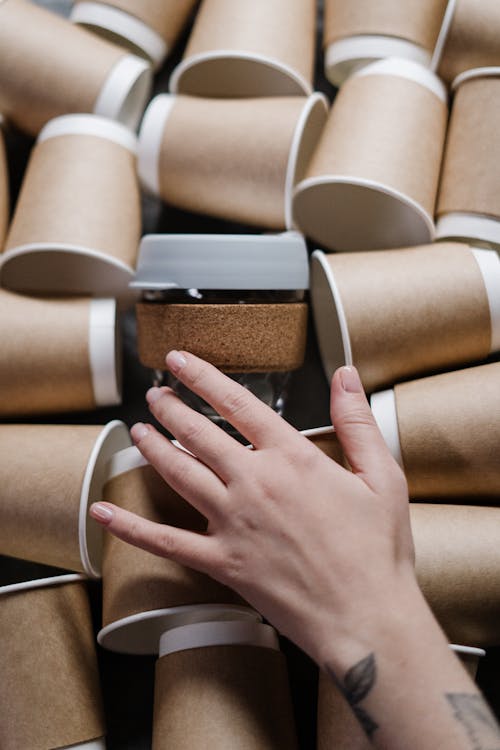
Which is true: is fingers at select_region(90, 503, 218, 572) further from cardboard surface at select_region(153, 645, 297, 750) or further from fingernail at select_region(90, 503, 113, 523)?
cardboard surface at select_region(153, 645, 297, 750)

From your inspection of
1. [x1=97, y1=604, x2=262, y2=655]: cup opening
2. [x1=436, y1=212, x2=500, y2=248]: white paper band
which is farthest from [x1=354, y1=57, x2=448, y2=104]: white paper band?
[x1=97, y1=604, x2=262, y2=655]: cup opening

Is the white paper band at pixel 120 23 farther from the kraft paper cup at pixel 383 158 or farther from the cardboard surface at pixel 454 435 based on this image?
the cardboard surface at pixel 454 435

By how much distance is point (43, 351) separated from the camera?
2.83ft

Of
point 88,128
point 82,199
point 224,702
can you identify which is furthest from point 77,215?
point 224,702

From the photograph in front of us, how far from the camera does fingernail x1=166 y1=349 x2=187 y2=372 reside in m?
0.74

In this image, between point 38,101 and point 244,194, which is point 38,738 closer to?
point 244,194

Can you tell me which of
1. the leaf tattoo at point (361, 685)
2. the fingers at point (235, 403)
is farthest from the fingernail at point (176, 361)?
the leaf tattoo at point (361, 685)

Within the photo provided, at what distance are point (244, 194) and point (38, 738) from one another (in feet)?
2.16

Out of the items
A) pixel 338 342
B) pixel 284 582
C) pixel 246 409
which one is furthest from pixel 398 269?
pixel 284 582

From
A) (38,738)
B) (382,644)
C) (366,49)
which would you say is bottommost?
(38,738)

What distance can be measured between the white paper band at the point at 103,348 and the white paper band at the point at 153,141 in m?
0.18

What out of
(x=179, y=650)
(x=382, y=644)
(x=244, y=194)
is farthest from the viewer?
(x=244, y=194)

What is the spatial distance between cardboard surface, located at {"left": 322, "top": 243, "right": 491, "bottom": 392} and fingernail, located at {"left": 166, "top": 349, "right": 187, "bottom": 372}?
0.64ft

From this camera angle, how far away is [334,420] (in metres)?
0.70
